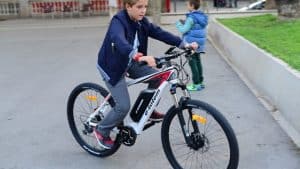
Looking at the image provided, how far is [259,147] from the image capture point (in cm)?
521

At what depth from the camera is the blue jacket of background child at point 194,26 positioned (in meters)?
7.59

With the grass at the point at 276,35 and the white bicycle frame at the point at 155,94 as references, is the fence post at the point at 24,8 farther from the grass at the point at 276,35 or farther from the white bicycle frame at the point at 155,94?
the white bicycle frame at the point at 155,94

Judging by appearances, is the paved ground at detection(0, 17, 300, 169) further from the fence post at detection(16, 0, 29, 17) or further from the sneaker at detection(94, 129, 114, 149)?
the fence post at detection(16, 0, 29, 17)

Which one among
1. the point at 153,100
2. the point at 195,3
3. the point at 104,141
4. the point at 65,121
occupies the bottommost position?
the point at 65,121

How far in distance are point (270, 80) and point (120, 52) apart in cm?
327

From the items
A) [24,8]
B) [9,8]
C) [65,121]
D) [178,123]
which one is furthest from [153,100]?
[9,8]

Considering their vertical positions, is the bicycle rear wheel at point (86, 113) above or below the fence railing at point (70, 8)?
below

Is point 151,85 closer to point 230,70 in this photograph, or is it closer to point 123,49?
point 123,49

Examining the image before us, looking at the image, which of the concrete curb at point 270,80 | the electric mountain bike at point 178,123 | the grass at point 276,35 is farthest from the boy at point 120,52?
the grass at point 276,35

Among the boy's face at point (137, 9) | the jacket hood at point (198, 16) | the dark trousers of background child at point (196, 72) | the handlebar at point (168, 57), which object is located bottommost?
the dark trousers of background child at point (196, 72)

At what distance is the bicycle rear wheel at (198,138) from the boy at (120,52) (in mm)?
350

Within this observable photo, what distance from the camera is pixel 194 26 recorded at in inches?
302

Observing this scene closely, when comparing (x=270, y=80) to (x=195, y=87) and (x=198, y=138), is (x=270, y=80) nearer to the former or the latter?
(x=195, y=87)

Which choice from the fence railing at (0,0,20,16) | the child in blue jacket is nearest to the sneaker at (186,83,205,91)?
the child in blue jacket
